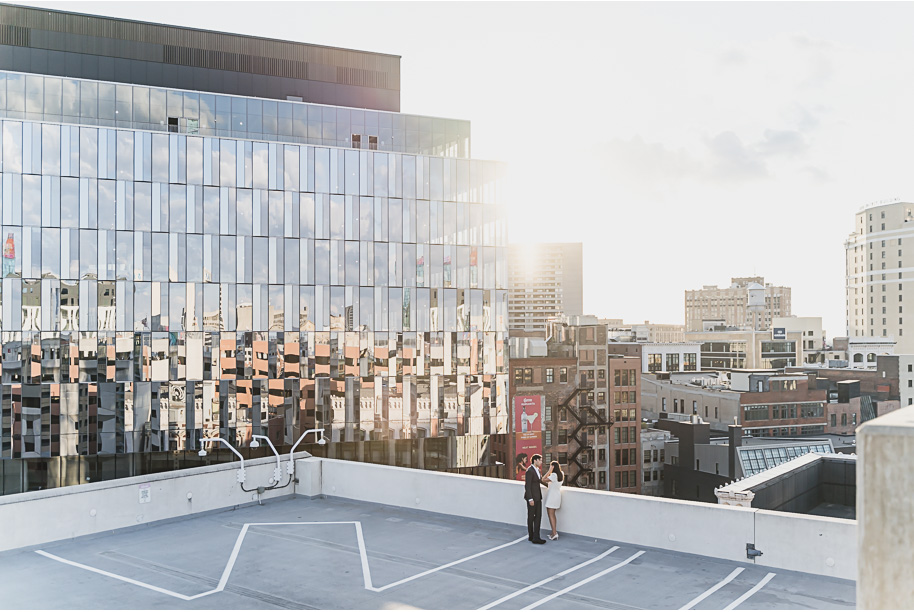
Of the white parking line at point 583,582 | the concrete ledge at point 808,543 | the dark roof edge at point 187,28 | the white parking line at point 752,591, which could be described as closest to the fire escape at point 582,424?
the dark roof edge at point 187,28

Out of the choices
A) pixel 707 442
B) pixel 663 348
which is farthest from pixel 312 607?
pixel 663 348

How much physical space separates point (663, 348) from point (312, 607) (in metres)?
134

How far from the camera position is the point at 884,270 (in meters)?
166

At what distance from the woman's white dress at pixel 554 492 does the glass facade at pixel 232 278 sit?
38.3m

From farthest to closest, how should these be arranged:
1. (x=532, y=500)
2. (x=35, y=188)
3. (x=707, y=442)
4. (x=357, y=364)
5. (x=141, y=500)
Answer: (x=707, y=442), (x=357, y=364), (x=35, y=188), (x=141, y=500), (x=532, y=500)

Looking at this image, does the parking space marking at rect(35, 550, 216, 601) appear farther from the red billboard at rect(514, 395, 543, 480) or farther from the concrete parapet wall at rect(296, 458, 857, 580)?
the red billboard at rect(514, 395, 543, 480)

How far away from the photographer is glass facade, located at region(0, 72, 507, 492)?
4594 centimetres

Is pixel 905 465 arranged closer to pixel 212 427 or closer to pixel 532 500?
pixel 532 500

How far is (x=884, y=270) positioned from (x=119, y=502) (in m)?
181

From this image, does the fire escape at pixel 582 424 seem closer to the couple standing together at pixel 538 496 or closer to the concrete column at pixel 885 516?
the couple standing together at pixel 538 496

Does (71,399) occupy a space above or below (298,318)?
below

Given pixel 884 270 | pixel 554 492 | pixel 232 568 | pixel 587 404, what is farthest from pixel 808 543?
pixel 884 270

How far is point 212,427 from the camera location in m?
49.4

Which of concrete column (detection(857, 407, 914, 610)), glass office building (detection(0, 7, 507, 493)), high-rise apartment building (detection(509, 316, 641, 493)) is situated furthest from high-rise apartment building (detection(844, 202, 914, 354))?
concrete column (detection(857, 407, 914, 610))
